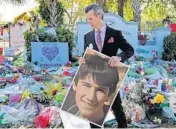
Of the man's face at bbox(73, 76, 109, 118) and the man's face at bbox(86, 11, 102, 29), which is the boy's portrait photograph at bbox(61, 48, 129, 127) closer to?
the man's face at bbox(73, 76, 109, 118)

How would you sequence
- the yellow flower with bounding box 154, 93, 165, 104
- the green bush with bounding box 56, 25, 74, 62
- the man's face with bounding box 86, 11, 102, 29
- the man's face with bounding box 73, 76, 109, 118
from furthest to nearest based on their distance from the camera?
the green bush with bounding box 56, 25, 74, 62 → the yellow flower with bounding box 154, 93, 165, 104 → the man's face with bounding box 86, 11, 102, 29 → the man's face with bounding box 73, 76, 109, 118

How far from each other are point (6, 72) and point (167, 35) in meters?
6.57

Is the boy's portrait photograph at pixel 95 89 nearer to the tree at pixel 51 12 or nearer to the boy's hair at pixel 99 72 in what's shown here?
the boy's hair at pixel 99 72

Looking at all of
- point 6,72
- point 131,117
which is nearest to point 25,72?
point 6,72

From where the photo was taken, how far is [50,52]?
12.3 metres

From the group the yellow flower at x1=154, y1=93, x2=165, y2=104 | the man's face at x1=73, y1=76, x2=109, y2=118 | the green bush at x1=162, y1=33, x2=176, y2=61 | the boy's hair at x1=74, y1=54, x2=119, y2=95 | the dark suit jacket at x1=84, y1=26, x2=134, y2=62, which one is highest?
the dark suit jacket at x1=84, y1=26, x2=134, y2=62

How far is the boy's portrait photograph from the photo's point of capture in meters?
3.69

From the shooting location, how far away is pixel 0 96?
716cm

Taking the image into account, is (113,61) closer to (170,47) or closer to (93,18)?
(93,18)

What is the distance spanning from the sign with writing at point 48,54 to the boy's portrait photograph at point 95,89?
844cm

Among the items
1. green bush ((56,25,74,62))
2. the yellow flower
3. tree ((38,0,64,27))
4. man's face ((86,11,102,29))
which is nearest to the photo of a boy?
man's face ((86,11,102,29))

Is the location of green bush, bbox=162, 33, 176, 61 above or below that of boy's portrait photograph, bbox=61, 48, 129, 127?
below

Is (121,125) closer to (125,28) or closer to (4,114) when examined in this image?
(4,114)

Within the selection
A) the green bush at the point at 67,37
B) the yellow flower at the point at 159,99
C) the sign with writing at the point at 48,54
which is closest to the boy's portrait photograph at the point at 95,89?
the yellow flower at the point at 159,99
